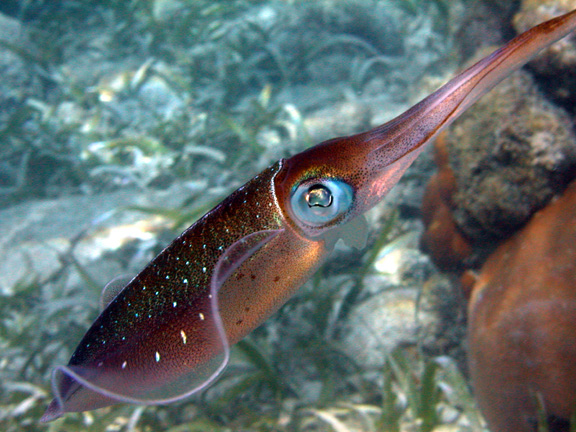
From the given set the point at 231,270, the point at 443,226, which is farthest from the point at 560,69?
the point at 231,270

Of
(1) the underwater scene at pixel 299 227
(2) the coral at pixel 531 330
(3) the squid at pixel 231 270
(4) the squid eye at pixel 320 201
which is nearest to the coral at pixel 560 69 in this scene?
(1) the underwater scene at pixel 299 227

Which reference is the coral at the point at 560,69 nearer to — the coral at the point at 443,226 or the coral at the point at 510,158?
the coral at the point at 510,158

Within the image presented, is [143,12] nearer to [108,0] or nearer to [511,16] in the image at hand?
[108,0]

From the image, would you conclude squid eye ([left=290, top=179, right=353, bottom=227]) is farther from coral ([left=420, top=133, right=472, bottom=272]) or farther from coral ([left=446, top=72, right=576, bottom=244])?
coral ([left=420, top=133, right=472, bottom=272])

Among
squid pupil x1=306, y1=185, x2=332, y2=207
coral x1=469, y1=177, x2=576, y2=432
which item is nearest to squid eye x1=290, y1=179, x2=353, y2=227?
squid pupil x1=306, y1=185, x2=332, y2=207

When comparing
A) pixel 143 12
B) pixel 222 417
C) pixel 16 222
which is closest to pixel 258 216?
pixel 222 417
